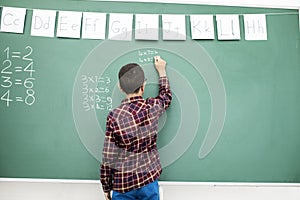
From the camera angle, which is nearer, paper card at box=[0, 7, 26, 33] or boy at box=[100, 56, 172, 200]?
boy at box=[100, 56, 172, 200]

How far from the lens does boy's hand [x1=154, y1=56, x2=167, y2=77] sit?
133 cm

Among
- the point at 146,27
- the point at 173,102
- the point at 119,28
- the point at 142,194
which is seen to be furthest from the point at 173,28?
the point at 142,194

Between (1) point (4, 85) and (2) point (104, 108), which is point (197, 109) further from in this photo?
(1) point (4, 85)

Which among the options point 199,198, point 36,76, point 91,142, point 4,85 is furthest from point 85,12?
point 199,198

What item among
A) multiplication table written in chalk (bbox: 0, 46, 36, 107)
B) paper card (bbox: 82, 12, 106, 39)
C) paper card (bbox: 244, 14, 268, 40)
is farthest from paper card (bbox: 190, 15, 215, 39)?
multiplication table written in chalk (bbox: 0, 46, 36, 107)

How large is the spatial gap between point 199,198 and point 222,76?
62 cm

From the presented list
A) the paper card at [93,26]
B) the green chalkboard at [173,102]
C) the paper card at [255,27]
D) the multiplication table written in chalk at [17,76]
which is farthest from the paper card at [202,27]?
the multiplication table written in chalk at [17,76]

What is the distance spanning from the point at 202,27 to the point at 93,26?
0.55m

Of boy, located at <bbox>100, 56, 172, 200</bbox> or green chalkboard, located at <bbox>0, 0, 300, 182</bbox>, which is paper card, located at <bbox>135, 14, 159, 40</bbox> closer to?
green chalkboard, located at <bbox>0, 0, 300, 182</bbox>

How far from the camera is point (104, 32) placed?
4.45 feet

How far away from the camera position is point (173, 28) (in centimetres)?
137

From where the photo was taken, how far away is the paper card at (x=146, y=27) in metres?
1.36

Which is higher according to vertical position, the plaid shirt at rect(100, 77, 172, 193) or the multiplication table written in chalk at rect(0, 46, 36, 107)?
the multiplication table written in chalk at rect(0, 46, 36, 107)

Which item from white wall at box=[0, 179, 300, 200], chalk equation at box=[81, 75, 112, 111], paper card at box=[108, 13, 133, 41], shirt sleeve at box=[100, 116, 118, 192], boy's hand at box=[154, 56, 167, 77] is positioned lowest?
white wall at box=[0, 179, 300, 200]
